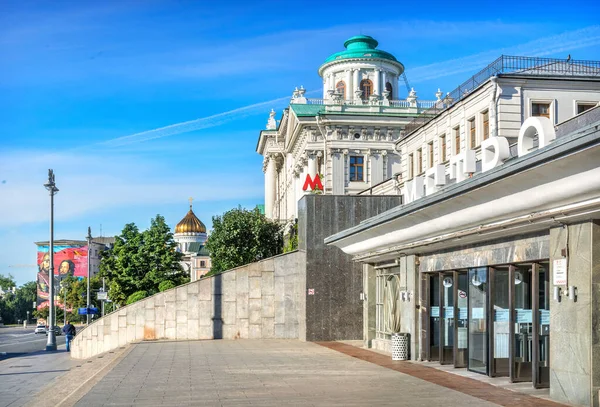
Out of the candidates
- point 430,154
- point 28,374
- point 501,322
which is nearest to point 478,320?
point 501,322

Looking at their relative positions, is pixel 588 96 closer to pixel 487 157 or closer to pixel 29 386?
pixel 487 157

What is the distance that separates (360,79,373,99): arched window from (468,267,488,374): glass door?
56834mm

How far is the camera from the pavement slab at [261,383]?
14320 millimetres

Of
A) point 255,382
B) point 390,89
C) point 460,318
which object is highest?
point 390,89

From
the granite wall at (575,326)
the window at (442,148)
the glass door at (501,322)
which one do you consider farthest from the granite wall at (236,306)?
the granite wall at (575,326)

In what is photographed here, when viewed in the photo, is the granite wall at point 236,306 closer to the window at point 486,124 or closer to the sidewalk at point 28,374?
the sidewalk at point 28,374

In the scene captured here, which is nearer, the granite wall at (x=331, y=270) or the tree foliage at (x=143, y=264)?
the granite wall at (x=331, y=270)

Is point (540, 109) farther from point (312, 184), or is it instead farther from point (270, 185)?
point (270, 185)

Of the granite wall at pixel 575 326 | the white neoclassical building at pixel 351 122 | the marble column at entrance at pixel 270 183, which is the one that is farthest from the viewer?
the marble column at entrance at pixel 270 183

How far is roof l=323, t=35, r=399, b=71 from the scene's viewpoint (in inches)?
3002

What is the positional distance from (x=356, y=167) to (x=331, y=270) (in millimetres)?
34440

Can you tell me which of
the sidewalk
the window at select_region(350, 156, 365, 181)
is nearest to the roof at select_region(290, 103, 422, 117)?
the window at select_region(350, 156, 365, 181)

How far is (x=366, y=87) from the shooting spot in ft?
248

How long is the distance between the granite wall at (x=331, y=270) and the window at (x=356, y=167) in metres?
33.1
